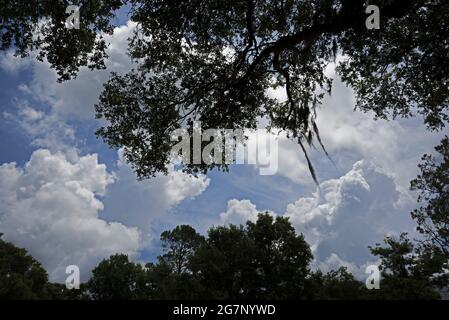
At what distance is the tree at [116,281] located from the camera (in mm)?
51281

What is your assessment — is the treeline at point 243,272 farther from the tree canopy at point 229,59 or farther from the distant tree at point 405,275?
the tree canopy at point 229,59

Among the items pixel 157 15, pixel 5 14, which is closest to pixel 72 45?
pixel 5 14

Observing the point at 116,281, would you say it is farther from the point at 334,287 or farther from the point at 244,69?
the point at 244,69

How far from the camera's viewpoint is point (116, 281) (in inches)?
2044

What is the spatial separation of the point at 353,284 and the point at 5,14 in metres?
48.7

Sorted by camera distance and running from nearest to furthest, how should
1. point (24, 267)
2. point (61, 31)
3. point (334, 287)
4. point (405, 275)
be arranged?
point (61, 31) < point (405, 275) < point (334, 287) < point (24, 267)

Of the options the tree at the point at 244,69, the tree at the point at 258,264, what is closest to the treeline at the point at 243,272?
the tree at the point at 258,264

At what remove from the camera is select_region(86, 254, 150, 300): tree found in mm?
51281

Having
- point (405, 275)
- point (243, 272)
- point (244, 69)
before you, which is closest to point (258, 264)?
point (243, 272)

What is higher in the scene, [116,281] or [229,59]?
[229,59]

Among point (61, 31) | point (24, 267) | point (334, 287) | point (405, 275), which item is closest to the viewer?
point (61, 31)
